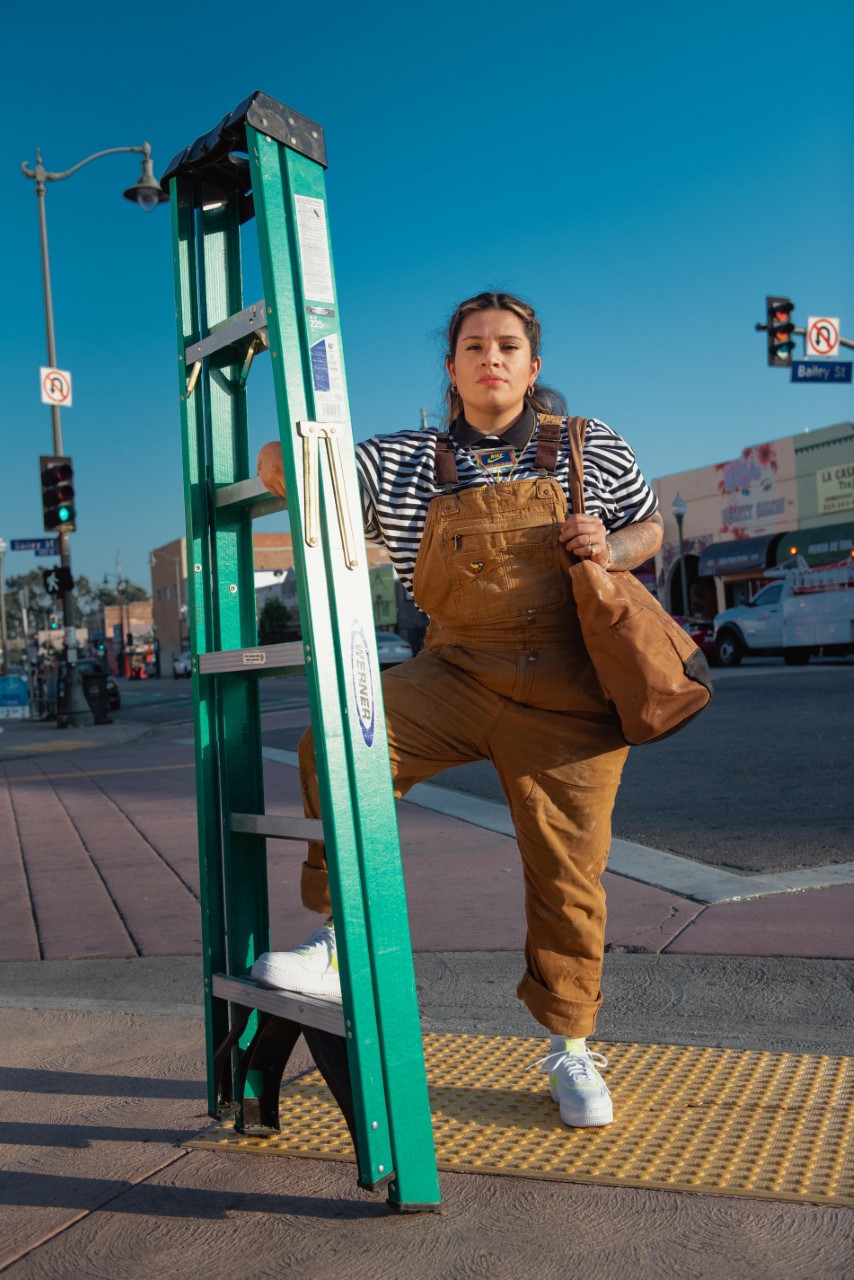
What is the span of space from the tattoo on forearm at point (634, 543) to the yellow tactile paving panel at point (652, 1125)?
1.26 metres

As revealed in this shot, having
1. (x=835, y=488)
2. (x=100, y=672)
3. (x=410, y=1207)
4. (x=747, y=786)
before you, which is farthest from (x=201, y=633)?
(x=835, y=488)

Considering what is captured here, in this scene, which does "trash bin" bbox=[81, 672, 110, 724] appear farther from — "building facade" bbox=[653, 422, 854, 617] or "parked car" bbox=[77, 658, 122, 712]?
"building facade" bbox=[653, 422, 854, 617]

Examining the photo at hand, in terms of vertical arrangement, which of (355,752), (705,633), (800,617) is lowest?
(705,633)

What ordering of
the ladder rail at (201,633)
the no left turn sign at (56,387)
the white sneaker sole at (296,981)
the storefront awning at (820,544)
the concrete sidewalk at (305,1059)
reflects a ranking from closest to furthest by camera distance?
the concrete sidewalk at (305,1059)
the white sneaker sole at (296,981)
the ladder rail at (201,633)
the no left turn sign at (56,387)
the storefront awning at (820,544)

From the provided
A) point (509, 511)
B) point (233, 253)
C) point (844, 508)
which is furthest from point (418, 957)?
point (844, 508)

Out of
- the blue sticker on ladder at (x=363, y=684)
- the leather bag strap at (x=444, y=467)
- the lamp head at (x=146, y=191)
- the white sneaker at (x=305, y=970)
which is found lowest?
the white sneaker at (x=305, y=970)

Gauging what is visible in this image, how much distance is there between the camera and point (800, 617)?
78.7 feet

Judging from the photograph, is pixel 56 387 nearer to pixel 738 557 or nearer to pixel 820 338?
pixel 820 338

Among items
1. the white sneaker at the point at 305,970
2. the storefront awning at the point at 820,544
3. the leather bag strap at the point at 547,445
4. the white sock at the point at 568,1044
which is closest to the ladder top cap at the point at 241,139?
the leather bag strap at the point at 547,445

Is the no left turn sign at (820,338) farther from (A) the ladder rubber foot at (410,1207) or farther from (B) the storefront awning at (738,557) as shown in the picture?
(B) the storefront awning at (738,557)

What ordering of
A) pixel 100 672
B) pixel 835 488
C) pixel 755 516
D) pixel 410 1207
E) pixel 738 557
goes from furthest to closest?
pixel 755 516 < pixel 738 557 < pixel 835 488 < pixel 100 672 < pixel 410 1207

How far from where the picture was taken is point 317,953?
2.52 metres

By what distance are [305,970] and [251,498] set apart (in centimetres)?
103

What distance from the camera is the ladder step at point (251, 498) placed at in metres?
2.55
